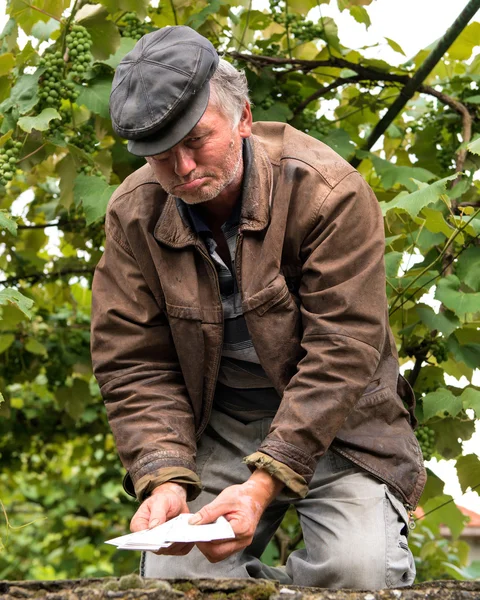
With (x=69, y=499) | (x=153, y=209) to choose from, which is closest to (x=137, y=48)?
(x=153, y=209)

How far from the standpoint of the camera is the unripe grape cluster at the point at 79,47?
11.4ft

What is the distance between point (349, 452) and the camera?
271 cm

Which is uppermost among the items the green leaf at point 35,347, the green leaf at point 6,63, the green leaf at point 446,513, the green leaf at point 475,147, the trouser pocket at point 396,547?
the green leaf at point 475,147

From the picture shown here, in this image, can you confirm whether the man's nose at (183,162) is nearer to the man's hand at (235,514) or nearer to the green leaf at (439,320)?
the man's hand at (235,514)

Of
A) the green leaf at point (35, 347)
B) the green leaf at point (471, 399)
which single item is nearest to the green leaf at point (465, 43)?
the green leaf at point (471, 399)

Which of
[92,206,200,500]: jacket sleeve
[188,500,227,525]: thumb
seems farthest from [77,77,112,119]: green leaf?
[188,500,227,525]: thumb

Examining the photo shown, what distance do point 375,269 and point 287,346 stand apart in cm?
31

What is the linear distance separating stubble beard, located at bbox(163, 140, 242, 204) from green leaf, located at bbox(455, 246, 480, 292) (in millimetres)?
1149

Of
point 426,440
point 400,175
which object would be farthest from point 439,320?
point 400,175

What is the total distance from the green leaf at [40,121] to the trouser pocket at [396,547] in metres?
1.63

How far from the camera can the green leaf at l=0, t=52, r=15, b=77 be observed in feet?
11.3

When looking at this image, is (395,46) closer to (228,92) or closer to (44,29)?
(44,29)

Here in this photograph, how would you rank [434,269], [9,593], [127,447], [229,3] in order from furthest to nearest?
[229,3] < [434,269] < [127,447] < [9,593]

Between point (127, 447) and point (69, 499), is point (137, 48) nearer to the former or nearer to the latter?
point (127, 447)
